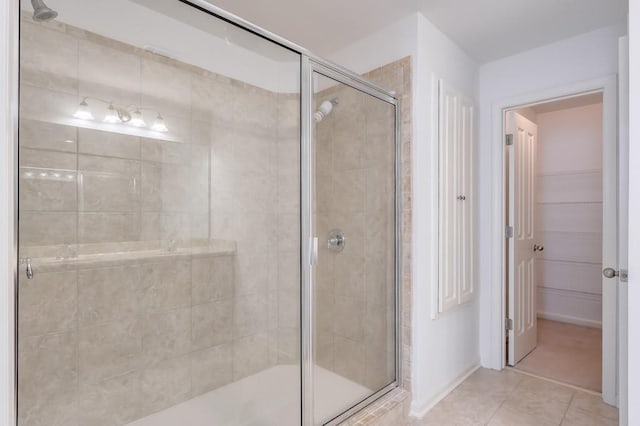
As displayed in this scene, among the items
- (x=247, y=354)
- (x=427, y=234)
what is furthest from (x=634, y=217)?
(x=247, y=354)

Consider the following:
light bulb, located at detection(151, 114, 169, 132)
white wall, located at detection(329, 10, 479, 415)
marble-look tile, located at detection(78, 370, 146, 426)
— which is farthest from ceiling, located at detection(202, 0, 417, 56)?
marble-look tile, located at detection(78, 370, 146, 426)

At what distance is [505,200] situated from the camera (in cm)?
279

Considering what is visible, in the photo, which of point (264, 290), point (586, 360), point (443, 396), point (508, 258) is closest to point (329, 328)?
point (264, 290)

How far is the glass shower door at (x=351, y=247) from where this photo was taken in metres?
1.79

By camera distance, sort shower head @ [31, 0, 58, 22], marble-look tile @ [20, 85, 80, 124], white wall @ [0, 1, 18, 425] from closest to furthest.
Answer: white wall @ [0, 1, 18, 425]
shower head @ [31, 0, 58, 22]
marble-look tile @ [20, 85, 80, 124]

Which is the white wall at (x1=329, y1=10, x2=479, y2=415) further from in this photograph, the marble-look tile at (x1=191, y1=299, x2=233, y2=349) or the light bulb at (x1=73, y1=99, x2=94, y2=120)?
the light bulb at (x1=73, y1=99, x2=94, y2=120)

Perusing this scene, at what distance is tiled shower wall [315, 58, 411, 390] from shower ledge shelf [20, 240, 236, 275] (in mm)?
638

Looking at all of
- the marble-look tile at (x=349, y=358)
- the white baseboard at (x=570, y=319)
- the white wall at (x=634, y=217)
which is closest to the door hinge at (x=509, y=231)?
the white wall at (x=634, y=217)

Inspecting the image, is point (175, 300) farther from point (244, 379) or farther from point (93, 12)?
point (93, 12)

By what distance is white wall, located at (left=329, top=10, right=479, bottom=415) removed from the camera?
2.11 metres

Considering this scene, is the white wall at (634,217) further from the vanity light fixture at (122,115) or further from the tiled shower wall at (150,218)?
the vanity light fixture at (122,115)

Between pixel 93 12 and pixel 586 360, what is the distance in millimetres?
3996

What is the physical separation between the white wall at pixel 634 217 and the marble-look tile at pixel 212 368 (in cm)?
188

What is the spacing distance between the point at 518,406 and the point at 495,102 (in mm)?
2166
